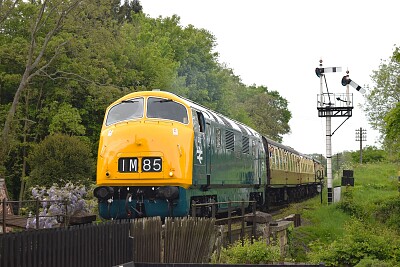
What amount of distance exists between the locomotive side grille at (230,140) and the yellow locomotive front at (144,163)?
366 cm

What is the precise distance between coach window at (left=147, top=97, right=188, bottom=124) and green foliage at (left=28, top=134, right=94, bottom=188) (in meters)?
12.1

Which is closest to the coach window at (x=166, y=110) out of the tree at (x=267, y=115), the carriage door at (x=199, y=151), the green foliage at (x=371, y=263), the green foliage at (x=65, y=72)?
the carriage door at (x=199, y=151)

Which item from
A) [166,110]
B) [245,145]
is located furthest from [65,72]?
[166,110]

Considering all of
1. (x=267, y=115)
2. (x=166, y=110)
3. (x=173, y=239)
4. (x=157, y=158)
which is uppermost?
(x=267, y=115)

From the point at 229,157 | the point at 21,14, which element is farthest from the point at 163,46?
the point at 229,157

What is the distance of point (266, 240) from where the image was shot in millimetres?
15891

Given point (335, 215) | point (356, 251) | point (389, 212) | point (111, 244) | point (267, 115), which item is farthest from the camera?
point (267, 115)

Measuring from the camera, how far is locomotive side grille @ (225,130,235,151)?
65.1ft

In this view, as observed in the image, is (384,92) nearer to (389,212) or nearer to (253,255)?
(389,212)

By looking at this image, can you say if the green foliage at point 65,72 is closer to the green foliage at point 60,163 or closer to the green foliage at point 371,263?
the green foliage at point 60,163

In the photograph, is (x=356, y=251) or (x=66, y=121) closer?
(x=356, y=251)

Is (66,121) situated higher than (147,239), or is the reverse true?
(66,121)

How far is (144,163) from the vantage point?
15.7m

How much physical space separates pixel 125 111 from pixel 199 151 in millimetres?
2270
